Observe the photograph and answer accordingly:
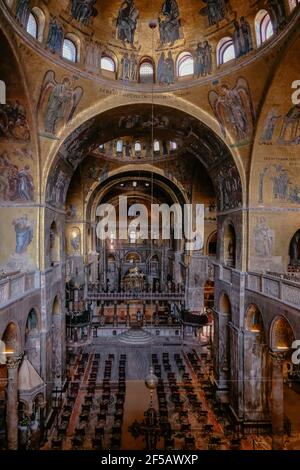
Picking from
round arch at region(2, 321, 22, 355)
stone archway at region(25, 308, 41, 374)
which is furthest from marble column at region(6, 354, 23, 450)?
stone archway at region(25, 308, 41, 374)

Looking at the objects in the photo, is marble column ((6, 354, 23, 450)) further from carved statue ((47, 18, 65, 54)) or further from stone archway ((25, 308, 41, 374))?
carved statue ((47, 18, 65, 54))

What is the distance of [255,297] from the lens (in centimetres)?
1596

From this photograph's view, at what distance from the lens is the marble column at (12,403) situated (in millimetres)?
12711

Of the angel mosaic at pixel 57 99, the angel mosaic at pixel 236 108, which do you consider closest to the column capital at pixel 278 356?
the angel mosaic at pixel 236 108

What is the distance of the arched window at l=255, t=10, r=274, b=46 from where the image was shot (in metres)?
14.1

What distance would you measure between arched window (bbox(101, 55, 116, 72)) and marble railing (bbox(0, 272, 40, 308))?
966 centimetres

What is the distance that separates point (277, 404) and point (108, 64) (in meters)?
15.8

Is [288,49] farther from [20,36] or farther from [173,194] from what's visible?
[173,194]

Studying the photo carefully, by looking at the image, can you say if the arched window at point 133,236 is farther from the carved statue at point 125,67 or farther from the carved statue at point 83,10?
the carved statue at point 83,10

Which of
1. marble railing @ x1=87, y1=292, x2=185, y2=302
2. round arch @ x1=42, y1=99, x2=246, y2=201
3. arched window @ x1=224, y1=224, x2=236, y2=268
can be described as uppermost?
round arch @ x1=42, y1=99, x2=246, y2=201

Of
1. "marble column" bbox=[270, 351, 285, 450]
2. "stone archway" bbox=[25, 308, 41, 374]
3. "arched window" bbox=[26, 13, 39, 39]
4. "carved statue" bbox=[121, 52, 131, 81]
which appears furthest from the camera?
"carved statue" bbox=[121, 52, 131, 81]

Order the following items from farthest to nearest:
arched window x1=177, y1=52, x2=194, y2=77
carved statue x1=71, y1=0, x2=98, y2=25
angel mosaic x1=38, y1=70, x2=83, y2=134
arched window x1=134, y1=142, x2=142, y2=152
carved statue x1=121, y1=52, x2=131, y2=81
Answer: arched window x1=134, y1=142, x2=142, y2=152 → arched window x1=177, y1=52, x2=194, y2=77 → carved statue x1=121, y1=52, x2=131, y2=81 → angel mosaic x1=38, y1=70, x2=83, y2=134 → carved statue x1=71, y1=0, x2=98, y2=25

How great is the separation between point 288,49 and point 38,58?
895cm
